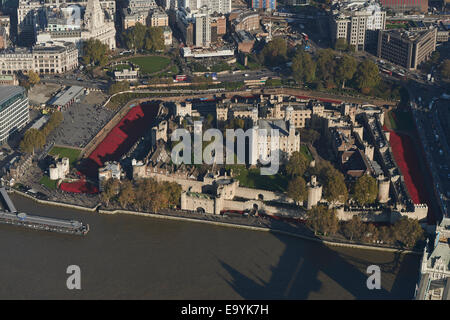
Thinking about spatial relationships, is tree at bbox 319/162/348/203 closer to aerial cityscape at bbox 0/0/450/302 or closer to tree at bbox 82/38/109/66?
aerial cityscape at bbox 0/0/450/302

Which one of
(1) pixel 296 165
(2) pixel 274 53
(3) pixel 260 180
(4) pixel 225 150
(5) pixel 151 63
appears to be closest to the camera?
(1) pixel 296 165

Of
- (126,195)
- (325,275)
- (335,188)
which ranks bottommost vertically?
(325,275)

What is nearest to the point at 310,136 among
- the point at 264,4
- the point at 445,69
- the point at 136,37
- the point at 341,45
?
the point at 445,69

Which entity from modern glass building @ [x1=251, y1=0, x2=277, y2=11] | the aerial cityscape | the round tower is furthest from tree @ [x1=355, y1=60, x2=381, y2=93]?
modern glass building @ [x1=251, y1=0, x2=277, y2=11]

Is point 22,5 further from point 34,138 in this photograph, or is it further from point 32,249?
point 32,249

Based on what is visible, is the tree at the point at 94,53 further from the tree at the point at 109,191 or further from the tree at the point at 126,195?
the tree at the point at 126,195

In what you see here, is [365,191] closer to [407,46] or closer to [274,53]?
[274,53]

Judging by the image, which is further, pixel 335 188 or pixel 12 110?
pixel 12 110
